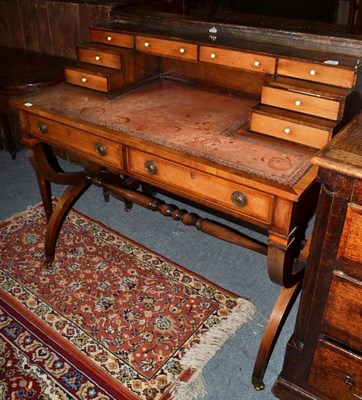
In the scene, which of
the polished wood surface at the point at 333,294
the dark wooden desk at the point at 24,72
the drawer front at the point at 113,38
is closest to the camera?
the polished wood surface at the point at 333,294

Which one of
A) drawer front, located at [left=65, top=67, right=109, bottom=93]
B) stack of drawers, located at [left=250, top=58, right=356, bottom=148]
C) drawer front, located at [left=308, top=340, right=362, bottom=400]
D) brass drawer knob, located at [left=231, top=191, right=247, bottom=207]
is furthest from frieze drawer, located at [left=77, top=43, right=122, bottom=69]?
drawer front, located at [left=308, top=340, right=362, bottom=400]

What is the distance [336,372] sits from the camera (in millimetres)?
1608

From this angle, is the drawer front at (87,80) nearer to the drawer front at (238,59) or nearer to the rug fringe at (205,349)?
the drawer front at (238,59)

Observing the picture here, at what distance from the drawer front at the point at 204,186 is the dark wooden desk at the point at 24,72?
1259 mm

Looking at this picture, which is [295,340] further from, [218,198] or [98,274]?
[98,274]

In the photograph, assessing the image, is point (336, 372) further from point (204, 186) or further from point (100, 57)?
point (100, 57)

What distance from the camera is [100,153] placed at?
1.95m

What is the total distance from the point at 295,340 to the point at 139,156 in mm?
922

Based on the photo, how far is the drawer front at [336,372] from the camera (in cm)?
155

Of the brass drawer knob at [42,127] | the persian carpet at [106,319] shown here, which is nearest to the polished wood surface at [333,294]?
the persian carpet at [106,319]

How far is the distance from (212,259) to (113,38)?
1.29m

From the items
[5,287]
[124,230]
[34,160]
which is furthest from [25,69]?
[5,287]

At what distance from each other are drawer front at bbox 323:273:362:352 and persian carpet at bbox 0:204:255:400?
2.17 ft

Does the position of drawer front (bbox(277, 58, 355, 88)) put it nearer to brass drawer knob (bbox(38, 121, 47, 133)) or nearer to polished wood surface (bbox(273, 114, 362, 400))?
polished wood surface (bbox(273, 114, 362, 400))
